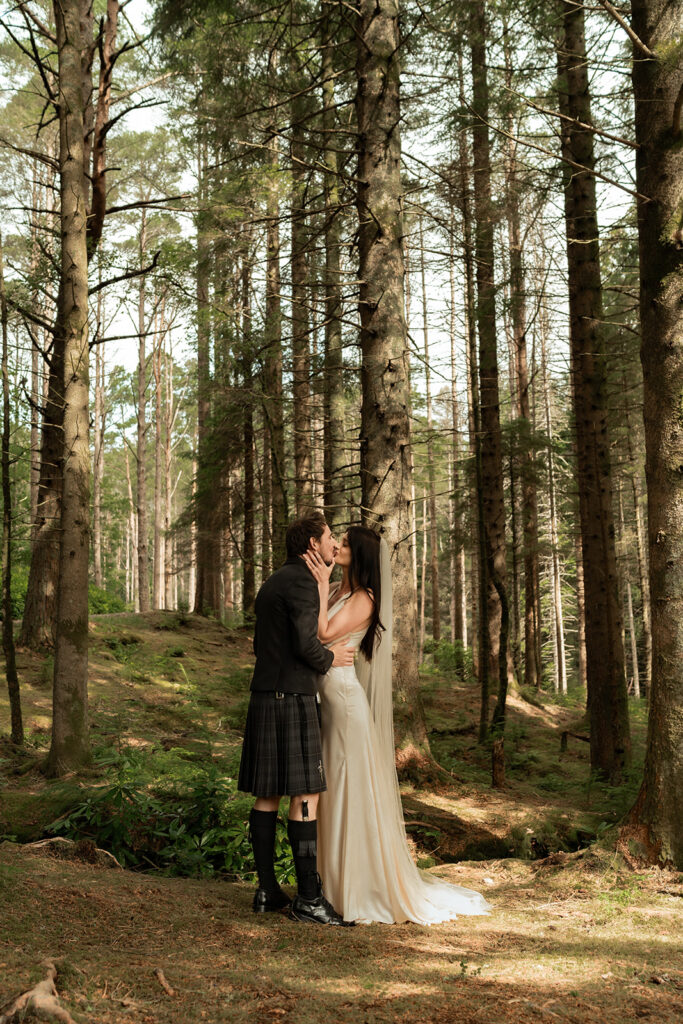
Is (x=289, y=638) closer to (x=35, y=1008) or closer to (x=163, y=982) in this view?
(x=163, y=982)

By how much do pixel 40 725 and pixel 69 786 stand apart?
294 cm

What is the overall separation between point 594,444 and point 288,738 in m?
6.76

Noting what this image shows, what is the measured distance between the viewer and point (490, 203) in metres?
11.3

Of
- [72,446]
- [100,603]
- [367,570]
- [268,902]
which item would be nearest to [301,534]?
[367,570]

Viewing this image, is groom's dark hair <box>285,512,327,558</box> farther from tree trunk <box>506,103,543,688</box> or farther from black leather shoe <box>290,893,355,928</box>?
tree trunk <box>506,103,543,688</box>

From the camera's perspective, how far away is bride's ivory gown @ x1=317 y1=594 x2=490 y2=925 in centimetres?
439

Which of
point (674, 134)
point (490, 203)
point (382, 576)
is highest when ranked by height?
point (490, 203)

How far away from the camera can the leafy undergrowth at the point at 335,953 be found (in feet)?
9.23

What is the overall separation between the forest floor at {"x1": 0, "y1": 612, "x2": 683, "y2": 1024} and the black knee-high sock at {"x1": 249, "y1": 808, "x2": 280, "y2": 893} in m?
0.19

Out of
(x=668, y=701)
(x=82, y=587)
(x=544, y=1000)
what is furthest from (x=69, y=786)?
(x=668, y=701)

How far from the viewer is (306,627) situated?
4.28m

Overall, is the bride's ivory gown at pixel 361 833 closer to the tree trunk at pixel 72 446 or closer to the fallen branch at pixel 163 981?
the fallen branch at pixel 163 981

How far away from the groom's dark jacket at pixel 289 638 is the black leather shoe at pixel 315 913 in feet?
3.83

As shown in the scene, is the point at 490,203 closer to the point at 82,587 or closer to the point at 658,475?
the point at 658,475
